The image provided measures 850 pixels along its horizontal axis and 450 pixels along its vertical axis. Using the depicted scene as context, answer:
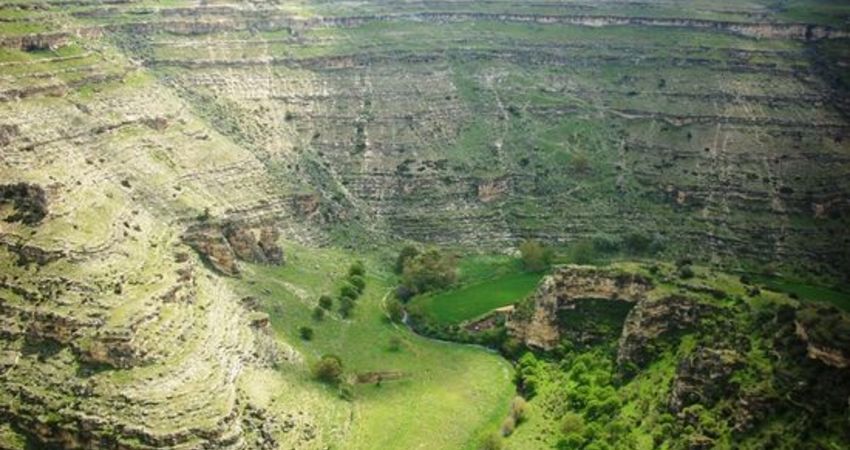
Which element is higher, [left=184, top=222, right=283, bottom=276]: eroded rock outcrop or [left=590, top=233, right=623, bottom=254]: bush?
[left=184, top=222, right=283, bottom=276]: eroded rock outcrop

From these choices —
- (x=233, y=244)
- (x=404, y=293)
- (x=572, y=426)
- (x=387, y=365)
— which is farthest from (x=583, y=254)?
(x=572, y=426)

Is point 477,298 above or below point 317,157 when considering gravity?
below

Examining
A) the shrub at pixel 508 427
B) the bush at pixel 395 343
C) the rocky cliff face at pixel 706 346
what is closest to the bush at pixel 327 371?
the bush at pixel 395 343

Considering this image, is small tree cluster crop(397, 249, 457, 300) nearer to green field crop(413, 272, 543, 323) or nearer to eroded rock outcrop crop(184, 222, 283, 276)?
green field crop(413, 272, 543, 323)

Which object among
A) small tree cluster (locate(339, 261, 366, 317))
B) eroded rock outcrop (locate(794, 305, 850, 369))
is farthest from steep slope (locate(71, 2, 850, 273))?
eroded rock outcrop (locate(794, 305, 850, 369))

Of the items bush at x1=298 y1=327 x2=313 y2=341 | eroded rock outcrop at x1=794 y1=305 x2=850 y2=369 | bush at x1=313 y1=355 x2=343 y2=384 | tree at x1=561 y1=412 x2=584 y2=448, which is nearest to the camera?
eroded rock outcrop at x1=794 y1=305 x2=850 y2=369

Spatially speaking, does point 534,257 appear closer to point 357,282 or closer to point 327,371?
point 357,282

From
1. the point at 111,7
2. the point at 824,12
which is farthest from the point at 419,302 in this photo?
the point at 824,12
